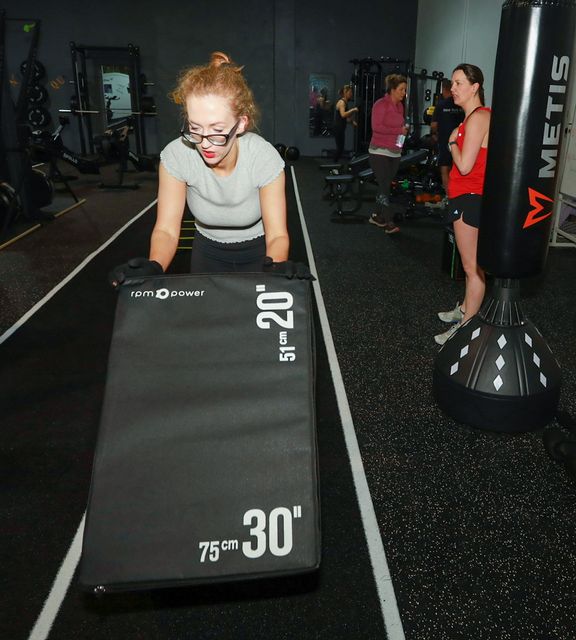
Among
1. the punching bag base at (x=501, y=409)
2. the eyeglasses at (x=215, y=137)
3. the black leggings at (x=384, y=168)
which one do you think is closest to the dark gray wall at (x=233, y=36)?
the black leggings at (x=384, y=168)

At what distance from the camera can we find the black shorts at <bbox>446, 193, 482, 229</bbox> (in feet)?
9.41

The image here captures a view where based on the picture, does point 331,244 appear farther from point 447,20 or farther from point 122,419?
point 447,20

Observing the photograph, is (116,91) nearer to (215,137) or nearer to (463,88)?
(463,88)

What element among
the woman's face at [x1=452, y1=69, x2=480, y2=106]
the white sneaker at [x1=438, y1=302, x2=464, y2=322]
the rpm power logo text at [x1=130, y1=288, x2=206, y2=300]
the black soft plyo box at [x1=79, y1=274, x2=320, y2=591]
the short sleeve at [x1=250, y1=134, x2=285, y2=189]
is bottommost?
the white sneaker at [x1=438, y1=302, x2=464, y2=322]

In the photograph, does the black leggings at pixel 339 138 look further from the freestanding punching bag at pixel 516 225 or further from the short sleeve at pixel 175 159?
the short sleeve at pixel 175 159

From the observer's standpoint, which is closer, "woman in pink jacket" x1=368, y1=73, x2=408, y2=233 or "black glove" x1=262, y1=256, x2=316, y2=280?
"black glove" x1=262, y1=256, x2=316, y2=280

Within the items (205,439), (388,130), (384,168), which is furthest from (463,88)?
(384,168)

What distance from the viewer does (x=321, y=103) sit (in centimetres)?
1376

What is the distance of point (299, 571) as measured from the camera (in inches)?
48.9

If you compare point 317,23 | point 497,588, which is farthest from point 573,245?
point 317,23

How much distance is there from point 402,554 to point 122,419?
110 cm

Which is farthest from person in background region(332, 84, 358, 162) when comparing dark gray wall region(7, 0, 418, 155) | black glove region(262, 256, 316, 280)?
black glove region(262, 256, 316, 280)

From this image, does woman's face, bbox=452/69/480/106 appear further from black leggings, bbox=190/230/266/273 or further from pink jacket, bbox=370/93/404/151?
pink jacket, bbox=370/93/404/151

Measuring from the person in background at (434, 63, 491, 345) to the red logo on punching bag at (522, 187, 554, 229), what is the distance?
1.60ft
